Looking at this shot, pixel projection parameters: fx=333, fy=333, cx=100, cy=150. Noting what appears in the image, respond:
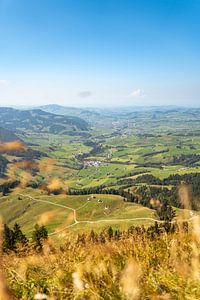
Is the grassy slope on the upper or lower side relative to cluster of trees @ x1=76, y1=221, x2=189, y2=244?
lower

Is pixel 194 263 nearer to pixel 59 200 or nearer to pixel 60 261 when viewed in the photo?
pixel 60 261

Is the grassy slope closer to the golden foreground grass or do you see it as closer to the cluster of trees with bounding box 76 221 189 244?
the cluster of trees with bounding box 76 221 189 244

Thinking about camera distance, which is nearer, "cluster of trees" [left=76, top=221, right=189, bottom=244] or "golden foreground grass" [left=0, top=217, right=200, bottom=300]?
"golden foreground grass" [left=0, top=217, right=200, bottom=300]

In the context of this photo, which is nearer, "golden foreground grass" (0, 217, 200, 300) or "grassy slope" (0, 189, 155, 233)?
"golden foreground grass" (0, 217, 200, 300)

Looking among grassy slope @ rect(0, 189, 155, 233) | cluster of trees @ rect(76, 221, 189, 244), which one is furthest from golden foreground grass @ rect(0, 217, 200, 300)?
grassy slope @ rect(0, 189, 155, 233)

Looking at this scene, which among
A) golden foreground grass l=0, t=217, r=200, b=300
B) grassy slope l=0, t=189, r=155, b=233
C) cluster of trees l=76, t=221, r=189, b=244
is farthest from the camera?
grassy slope l=0, t=189, r=155, b=233

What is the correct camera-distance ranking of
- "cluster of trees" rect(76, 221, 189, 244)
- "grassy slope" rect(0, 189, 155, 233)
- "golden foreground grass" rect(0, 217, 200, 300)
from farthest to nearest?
1. "grassy slope" rect(0, 189, 155, 233)
2. "cluster of trees" rect(76, 221, 189, 244)
3. "golden foreground grass" rect(0, 217, 200, 300)

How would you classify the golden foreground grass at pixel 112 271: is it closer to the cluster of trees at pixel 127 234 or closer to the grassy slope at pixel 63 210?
the cluster of trees at pixel 127 234

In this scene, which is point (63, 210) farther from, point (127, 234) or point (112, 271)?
point (112, 271)
